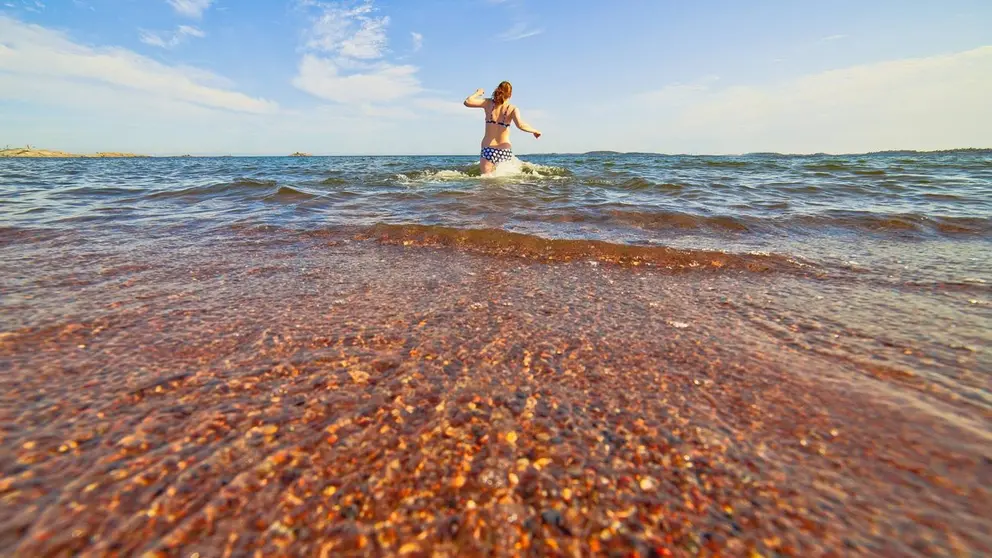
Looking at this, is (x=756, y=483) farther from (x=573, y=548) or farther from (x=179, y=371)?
(x=179, y=371)

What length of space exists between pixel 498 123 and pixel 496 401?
945 centimetres

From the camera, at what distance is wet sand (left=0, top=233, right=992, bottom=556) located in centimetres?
111

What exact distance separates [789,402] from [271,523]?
6.23 feet

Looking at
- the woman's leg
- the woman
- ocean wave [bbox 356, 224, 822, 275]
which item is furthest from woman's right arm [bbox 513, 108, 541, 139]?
ocean wave [bbox 356, 224, 822, 275]

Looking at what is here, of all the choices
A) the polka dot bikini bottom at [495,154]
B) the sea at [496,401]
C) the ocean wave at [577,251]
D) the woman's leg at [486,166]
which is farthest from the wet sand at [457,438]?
the woman's leg at [486,166]

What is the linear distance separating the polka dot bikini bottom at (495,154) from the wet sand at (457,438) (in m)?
8.91

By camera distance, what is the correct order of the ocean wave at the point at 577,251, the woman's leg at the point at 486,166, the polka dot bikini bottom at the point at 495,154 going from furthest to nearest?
the woman's leg at the point at 486,166 < the polka dot bikini bottom at the point at 495,154 < the ocean wave at the point at 577,251

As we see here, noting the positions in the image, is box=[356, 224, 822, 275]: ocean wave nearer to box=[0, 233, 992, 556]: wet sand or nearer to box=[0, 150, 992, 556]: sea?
box=[0, 150, 992, 556]: sea

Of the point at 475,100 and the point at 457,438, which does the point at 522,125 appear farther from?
the point at 457,438

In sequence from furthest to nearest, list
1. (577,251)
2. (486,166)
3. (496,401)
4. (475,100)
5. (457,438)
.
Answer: (486,166) → (475,100) → (577,251) → (496,401) → (457,438)

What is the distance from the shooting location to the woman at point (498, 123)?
31.4 feet

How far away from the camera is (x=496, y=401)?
1.69 meters

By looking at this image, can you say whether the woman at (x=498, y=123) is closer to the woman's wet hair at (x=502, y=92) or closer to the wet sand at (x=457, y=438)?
the woman's wet hair at (x=502, y=92)

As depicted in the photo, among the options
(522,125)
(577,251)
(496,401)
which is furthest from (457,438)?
(522,125)
